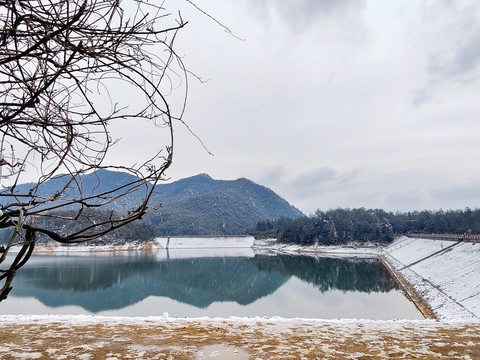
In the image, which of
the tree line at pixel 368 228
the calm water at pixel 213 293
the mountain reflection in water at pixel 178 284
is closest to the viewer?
the calm water at pixel 213 293

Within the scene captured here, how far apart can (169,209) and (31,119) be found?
19495 cm

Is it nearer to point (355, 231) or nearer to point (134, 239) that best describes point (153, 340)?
point (355, 231)

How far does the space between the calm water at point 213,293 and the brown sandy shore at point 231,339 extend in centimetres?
1280

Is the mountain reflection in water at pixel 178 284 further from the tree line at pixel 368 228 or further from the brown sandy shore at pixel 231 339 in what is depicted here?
the tree line at pixel 368 228

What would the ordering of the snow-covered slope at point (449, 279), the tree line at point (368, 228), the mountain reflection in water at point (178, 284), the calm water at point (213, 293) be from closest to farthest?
the snow-covered slope at point (449, 279), the calm water at point (213, 293), the mountain reflection in water at point (178, 284), the tree line at point (368, 228)

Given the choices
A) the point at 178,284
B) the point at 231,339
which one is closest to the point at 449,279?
the point at 178,284

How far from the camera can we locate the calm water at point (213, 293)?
2061 cm

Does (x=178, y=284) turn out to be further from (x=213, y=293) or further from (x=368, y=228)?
(x=368, y=228)

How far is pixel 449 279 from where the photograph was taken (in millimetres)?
25516

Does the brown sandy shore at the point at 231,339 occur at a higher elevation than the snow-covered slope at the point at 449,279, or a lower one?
higher

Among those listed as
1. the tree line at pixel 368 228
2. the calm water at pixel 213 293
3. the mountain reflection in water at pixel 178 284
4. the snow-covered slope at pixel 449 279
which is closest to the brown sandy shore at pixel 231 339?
the calm water at pixel 213 293

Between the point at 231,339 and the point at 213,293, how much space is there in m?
25.5

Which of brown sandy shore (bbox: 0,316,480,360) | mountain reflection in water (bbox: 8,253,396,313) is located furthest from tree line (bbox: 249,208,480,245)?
brown sandy shore (bbox: 0,316,480,360)

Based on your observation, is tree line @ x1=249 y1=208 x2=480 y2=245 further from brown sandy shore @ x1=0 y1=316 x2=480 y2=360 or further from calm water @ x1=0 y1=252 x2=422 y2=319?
brown sandy shore @ x1=0 y1=316 x2=480 y2=360
